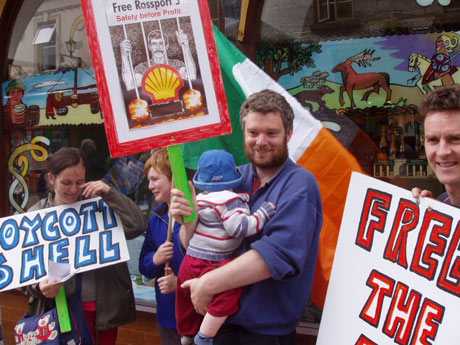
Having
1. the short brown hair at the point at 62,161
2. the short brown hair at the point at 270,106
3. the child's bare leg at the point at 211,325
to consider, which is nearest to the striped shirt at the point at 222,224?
the child's bare leg at the point at 211,325

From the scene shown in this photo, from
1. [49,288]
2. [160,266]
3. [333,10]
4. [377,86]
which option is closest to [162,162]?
[160,266]

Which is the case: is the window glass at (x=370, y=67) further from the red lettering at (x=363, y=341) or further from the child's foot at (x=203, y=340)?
the child's foot at (x=203, y=340)

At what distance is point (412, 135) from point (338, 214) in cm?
98

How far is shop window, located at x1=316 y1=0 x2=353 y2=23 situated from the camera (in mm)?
3816

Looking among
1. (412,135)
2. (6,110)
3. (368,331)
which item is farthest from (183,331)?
(6,110)

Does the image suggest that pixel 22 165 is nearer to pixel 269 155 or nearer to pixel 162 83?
pixel 162 83

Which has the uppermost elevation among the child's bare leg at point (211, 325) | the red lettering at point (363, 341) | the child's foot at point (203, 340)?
the child's bare leg at point (211, 325)

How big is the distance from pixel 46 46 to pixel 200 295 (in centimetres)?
353

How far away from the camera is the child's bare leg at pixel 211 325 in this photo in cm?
234

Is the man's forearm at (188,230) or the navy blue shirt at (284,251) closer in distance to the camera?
the navy blue shirt at (284,251)

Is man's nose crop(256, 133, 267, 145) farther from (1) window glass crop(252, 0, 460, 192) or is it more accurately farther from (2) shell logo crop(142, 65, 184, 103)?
(1) window glass crop(252, 0, 460, 192)

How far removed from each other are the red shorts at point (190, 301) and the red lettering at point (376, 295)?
19.3 inches

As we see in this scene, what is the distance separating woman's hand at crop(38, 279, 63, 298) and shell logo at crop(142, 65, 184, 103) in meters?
1.15

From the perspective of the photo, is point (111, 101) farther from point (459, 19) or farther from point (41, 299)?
point (459, 19)
